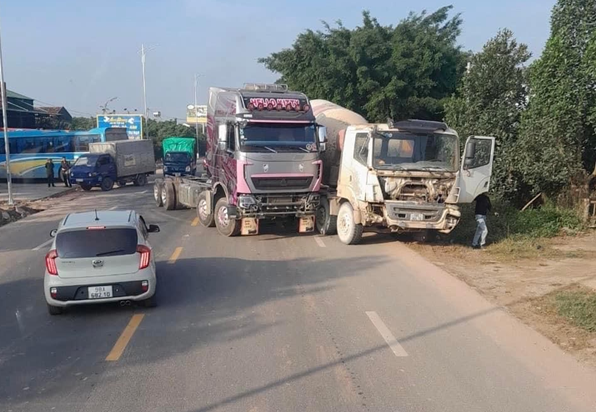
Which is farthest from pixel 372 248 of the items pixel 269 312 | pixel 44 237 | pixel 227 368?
pixel 44 237

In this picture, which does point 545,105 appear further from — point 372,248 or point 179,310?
point 179,310

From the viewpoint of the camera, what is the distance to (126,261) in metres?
8.24

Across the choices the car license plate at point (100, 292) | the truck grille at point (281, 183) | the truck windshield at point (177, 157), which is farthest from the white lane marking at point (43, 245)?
the truck windshield at point (177, 157)

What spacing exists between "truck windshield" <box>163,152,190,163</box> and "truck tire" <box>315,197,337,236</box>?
23.8 meters

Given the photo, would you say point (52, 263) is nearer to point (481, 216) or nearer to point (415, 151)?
point (415, 151)

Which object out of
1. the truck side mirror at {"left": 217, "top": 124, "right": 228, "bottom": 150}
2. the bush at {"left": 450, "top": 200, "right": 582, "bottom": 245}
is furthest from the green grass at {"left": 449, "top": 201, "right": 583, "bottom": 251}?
the truck side mirror at {"left": 217, "top": 124, "right": 228, "bottom": 150}

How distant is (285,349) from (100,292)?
2.93m

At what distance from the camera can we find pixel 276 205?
14.6 m

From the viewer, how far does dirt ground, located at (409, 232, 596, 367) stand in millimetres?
7773

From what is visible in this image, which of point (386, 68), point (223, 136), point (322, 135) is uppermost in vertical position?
point (386, 68)

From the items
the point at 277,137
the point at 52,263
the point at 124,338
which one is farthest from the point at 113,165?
the point at 124,338

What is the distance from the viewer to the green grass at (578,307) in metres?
8.00

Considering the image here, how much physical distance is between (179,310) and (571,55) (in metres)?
13.5

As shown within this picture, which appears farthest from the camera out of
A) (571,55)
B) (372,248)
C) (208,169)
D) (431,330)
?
(208,169)
